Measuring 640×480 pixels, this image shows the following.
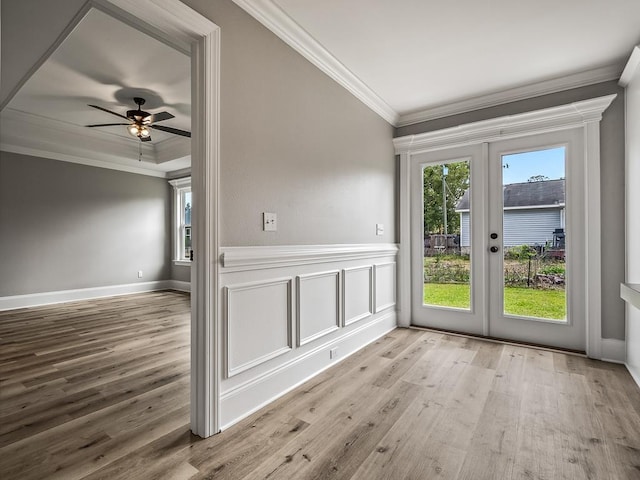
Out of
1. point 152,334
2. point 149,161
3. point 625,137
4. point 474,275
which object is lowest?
point 152,334

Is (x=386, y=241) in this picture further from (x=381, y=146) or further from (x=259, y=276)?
(x=259, y=276)

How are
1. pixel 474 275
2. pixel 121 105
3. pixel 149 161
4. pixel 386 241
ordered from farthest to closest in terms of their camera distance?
pixel 149 161 < pixel 121 105 < pixel 386 241 < pixel 474 275

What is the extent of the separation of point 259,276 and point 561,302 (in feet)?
9.59

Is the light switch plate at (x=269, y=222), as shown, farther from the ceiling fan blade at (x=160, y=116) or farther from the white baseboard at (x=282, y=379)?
the ceiling fan blade at (x=160, y=116)

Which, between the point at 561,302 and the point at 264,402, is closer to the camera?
the point at 264,402

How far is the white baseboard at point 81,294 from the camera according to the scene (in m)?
5.02

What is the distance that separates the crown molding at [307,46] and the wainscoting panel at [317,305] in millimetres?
1716

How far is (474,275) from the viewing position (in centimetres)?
357

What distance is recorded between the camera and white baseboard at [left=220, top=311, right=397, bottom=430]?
6.35 ft

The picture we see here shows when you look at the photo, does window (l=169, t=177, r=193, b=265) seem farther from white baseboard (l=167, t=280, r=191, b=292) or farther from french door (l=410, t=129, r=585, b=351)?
french door (l=410, t=129, r=585, b=351)

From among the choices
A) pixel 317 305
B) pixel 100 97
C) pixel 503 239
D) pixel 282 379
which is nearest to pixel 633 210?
pixel 503 239

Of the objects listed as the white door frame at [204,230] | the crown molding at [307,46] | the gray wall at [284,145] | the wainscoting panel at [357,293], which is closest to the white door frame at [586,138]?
the crown molding at [307,46]

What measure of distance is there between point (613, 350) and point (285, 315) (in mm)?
2867

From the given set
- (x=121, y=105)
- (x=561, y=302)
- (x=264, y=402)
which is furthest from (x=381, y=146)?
(x=121, y=105)
